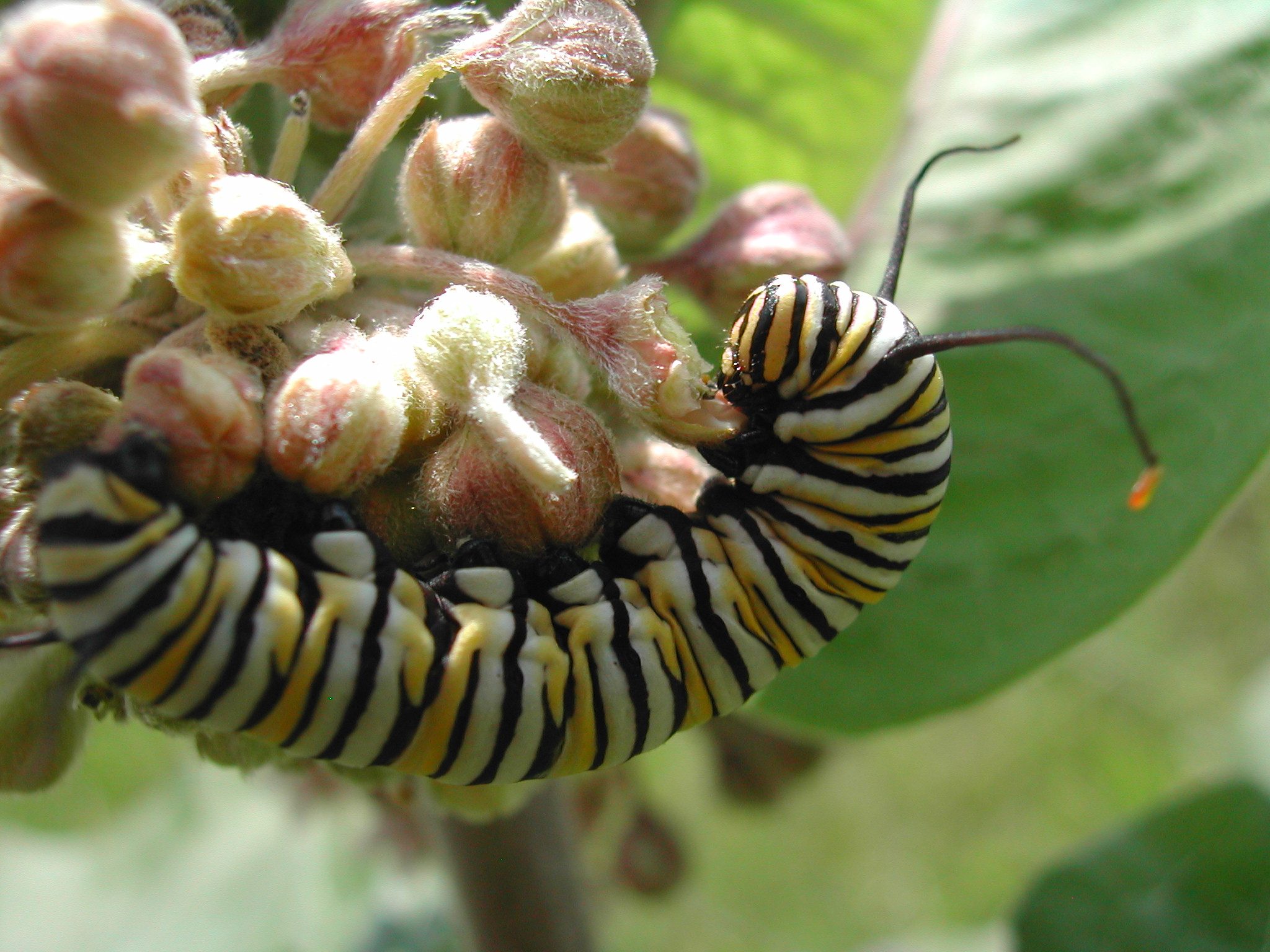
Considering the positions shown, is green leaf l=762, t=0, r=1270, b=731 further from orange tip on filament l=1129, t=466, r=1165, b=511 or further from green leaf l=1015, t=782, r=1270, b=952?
green leaf l=1015, t=782, r=1270, b=952

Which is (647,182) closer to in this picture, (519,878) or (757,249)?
(757,249)

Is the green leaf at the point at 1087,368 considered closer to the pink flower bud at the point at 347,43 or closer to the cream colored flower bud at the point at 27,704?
the cream colored flower bud at the point at 27,704

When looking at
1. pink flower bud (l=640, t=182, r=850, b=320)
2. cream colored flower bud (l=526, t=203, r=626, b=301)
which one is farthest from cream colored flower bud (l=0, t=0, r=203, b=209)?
pink flower bud (l=640, t=182, r=850, b=320)

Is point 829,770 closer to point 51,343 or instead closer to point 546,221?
point 546,221

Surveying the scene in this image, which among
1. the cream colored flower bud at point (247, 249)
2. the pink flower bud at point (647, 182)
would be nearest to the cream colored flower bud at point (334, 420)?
the cream colored flower bud at point (247, 249)

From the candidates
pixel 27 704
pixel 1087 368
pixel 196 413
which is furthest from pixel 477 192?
pixel 1087 368

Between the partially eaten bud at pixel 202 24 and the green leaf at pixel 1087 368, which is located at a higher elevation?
the partially eaten bud at pixel 202 24

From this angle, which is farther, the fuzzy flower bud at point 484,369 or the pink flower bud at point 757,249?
the pink flower bud at point 757,249

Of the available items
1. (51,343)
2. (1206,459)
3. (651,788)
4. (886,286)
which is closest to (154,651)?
(51,343)
